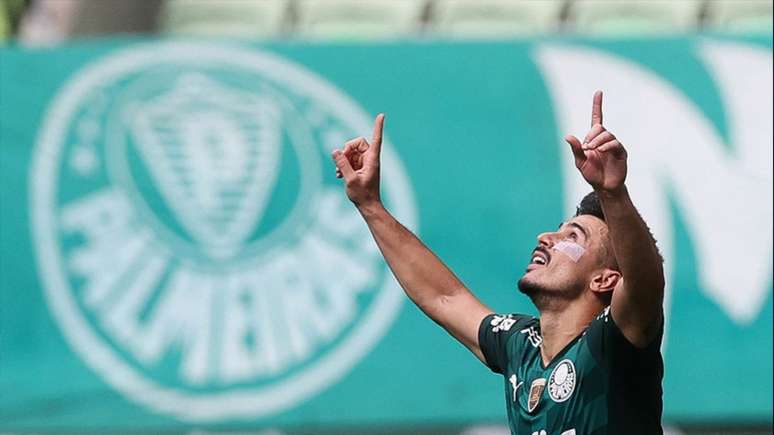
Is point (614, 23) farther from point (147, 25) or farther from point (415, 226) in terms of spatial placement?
point (147, 25)

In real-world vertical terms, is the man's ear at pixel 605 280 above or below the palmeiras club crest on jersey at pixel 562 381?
above

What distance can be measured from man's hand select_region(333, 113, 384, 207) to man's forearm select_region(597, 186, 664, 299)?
1.07 metres

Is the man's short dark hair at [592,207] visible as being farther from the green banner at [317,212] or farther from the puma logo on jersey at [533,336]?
the green banner at [317,212]

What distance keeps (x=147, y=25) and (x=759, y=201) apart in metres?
4.01

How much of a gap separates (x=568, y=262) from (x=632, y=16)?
17.3ft

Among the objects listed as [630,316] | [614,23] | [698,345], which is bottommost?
[630,316]

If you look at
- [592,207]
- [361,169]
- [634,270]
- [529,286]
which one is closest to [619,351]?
[634,270]

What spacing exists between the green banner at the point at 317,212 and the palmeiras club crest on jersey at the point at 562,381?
361 cm

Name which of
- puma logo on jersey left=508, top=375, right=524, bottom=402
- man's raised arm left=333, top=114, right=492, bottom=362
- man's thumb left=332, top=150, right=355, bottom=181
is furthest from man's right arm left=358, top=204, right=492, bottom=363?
puma logo on jersey left=508, top=375, right=524, bottom=402

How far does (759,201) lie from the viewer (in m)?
8.05

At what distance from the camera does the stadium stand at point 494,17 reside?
9.63m

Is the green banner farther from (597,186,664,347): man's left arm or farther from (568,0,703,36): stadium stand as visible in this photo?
(597,186,664,347): man's left arm

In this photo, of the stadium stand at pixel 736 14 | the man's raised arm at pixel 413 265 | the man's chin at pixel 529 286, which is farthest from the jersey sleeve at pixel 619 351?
the stadium stand at pixel 736 14

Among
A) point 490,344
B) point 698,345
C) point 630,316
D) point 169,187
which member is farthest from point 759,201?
point 630,316
